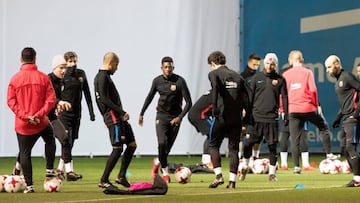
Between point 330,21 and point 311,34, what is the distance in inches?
25.2

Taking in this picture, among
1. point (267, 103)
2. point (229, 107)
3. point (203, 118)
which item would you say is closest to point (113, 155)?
point (229, 107)

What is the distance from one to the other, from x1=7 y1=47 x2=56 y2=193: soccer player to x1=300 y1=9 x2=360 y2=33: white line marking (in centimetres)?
1212

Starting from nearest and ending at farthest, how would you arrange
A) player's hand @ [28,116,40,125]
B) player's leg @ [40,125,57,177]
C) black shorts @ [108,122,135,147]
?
player's hand @ [28,116,40,125], player's leg @ [40,125,57,177], black shorts @ [108,122,135,147]

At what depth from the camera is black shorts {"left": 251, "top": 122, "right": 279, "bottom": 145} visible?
15.8 meters

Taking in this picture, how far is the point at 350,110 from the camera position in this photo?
44.0ft

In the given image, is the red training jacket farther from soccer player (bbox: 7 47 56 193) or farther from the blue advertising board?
the blue advertising board

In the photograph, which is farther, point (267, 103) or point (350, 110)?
point (267, 103)

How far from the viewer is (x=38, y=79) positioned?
12281mm

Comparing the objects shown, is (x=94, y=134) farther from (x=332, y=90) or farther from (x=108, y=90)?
(x=108, y=90)

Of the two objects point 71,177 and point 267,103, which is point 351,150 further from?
point 71,177

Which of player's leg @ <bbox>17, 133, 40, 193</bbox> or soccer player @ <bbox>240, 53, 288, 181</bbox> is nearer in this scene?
player's leg @ <bbox>17, 133, 40, 193</bbox>

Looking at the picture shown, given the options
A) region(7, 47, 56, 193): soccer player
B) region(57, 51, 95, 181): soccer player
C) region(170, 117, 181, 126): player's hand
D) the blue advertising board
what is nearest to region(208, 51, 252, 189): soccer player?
region(170, 117, 181, 126): player's hand

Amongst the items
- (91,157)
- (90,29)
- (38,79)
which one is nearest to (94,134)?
(91,157)

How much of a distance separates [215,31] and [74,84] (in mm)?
8699
